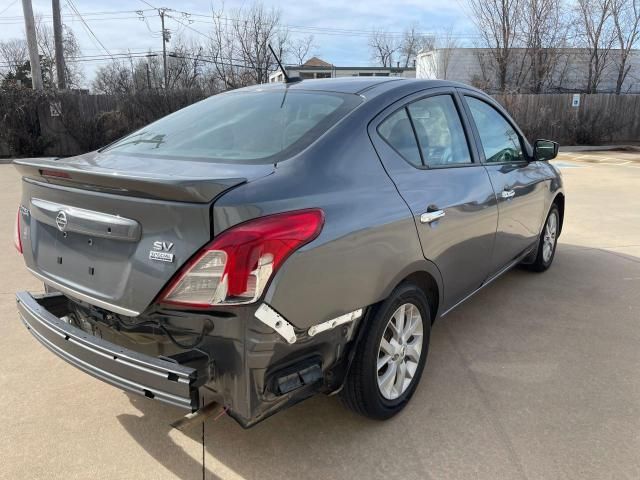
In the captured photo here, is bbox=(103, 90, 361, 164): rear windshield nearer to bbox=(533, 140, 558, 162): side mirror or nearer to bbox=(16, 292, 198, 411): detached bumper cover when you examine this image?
bbox=(16, 292, 198, 411): detached bumper cover

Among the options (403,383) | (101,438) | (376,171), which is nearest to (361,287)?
(376,171)

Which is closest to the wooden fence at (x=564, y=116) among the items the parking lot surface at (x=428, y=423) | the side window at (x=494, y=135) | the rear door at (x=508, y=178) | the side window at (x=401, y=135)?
the rear door at (x=508, y=178)

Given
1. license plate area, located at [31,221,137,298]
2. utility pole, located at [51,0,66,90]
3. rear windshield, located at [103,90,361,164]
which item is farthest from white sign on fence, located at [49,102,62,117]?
license plate area, located at [31,221,137,298]

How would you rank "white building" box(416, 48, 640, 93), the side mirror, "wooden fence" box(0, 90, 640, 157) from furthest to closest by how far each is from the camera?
"white building" box(416, 48, 640, 93) → "wooden fence" box(0, 90, 640, 157) → the side mirror

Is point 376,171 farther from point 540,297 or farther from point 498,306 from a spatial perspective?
point 540,297

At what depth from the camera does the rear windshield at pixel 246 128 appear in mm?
2469

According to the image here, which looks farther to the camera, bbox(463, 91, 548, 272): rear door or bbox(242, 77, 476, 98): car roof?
bbox(463, 91, 548, 272): rear door

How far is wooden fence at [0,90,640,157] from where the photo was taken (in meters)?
17.4

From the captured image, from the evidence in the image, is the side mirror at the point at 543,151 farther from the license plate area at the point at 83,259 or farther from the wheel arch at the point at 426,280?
the license plate area at the point at 83,259

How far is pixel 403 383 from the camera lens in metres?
2.77

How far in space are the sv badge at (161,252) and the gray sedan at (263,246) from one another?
0.7 inches

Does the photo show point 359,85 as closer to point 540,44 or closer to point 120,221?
point 120,221

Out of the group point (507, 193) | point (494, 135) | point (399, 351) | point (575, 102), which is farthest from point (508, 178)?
point (575, 102)

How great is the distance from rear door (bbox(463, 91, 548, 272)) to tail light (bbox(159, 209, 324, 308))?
2.08 m
